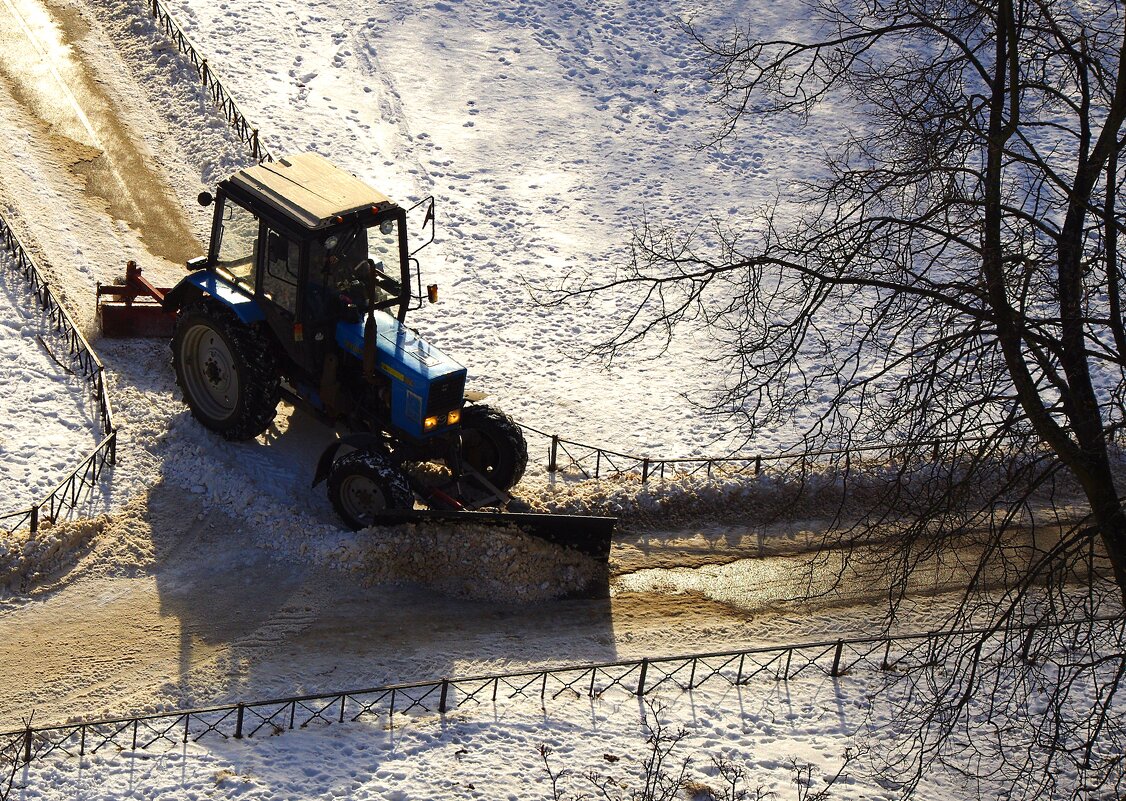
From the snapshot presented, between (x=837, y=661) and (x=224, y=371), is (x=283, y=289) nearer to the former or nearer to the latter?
(x=224, y=371)

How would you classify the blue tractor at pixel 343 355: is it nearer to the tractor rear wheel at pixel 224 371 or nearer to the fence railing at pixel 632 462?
the tractor rear wheel at pixel 224 371

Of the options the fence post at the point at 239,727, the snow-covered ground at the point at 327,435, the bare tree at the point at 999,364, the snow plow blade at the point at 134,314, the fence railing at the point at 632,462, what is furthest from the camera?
the snow plow blade at the point at 134,314

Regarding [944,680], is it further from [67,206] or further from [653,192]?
[67,206]

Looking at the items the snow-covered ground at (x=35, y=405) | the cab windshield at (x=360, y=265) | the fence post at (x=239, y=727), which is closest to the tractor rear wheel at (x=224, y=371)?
the cab windshield at (x=360, y=265)

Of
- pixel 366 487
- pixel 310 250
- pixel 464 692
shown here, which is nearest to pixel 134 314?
pixel 310 250

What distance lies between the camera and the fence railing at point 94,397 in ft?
44.8

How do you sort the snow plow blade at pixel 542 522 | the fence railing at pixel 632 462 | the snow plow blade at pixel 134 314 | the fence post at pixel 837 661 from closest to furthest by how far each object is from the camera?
the fence post at pixel 837 661, the snow plow blade at pixel 542 522, the fence railing at pixel 632 462, the snow plow blade at pixel 134 314

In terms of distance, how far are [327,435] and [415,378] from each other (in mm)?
2308

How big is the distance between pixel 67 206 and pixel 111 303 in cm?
297

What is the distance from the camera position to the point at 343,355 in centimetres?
1430

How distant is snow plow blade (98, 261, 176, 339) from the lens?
16469 mm

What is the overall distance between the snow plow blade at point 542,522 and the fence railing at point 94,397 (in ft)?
10.9

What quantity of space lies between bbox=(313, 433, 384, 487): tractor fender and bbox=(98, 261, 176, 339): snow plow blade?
363cm

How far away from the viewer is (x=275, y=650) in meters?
12.7
